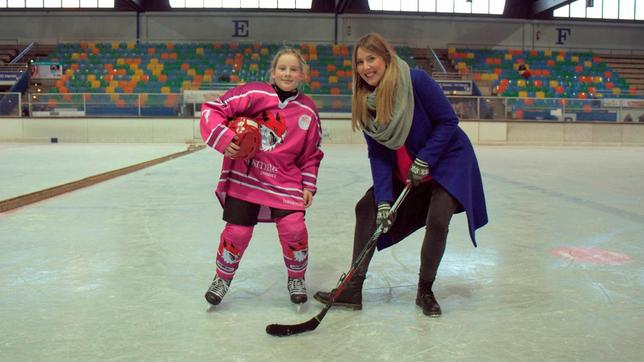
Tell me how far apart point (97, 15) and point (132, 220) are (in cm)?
2250

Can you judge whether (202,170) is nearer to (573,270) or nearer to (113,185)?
(113,185)

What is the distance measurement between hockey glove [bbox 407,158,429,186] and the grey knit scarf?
0.30ft

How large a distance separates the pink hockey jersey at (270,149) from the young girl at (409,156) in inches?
9.0

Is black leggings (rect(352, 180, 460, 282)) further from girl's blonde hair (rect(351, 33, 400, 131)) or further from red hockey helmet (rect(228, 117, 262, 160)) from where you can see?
red hockey helmet (rect(228, 117, 262, 160))

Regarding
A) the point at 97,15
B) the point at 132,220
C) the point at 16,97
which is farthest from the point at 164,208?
the point at 97,15

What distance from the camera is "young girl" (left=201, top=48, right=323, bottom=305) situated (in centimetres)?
235

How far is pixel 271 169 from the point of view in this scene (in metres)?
2.37

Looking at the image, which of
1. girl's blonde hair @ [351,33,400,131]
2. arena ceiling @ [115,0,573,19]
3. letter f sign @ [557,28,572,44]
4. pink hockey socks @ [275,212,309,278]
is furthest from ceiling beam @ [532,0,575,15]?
pink hockey socks @ [275,212,309,278]

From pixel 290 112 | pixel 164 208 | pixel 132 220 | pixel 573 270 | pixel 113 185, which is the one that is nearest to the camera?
pixel 290 112

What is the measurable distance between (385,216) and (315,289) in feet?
1.93

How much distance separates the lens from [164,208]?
16.2ft

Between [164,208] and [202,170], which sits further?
[202,170]

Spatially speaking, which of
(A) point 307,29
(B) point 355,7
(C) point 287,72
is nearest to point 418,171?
(C) point 287,72

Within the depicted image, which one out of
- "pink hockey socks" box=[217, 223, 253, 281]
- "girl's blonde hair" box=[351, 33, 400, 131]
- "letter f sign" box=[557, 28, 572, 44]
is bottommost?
"pink hockey socks" box=[217, 223, 253, 281]
